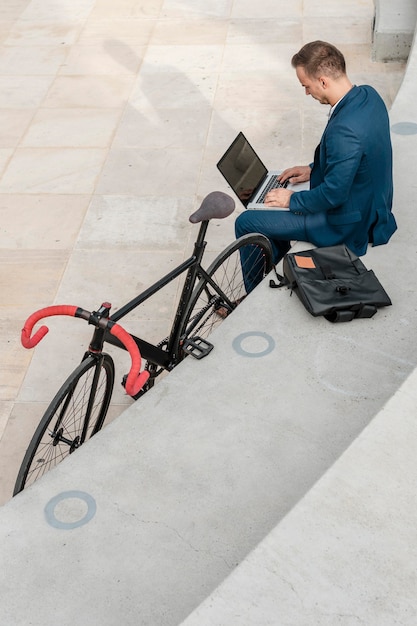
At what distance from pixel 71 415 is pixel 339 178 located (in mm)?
1696

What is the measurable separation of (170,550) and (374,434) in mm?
852

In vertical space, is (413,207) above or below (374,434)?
below

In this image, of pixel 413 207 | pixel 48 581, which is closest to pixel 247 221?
pixel 413 207

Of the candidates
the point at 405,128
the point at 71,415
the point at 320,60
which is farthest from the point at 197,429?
the point at 405,128

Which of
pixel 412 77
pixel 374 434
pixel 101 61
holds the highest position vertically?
pixel 374 434

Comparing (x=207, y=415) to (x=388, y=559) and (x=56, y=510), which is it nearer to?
(x=56, y=510)

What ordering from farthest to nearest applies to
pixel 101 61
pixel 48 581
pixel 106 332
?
pixel 101 61 < pixel 106 332 < pixel 48 581

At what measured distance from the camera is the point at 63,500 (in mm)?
3053

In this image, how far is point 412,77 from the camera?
6023 mm

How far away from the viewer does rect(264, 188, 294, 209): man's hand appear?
163 inches

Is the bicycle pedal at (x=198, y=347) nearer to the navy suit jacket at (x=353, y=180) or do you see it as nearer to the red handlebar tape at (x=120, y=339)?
the red handlebar tape at (x=120, y=339)

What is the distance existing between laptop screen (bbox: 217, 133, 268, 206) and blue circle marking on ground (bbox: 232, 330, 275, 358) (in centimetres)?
88

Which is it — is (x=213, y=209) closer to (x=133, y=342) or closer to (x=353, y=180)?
(x=353, y=180)

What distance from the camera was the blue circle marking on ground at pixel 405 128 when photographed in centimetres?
530
